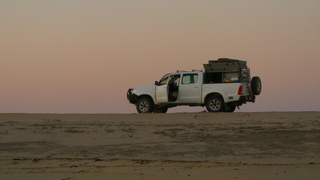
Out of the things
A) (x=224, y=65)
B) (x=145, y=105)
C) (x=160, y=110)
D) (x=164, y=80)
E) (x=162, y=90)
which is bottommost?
(x=160, y=110)

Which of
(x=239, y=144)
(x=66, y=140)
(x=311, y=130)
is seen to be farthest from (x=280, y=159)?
(x=66, y=140)

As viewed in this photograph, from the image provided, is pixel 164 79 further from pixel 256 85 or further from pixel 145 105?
pixel 256 85

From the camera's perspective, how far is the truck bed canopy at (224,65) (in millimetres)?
22906

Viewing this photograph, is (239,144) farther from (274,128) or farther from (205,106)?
(205,106)

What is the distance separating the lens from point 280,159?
10078 millimetres

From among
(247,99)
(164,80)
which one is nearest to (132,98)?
(164,80)

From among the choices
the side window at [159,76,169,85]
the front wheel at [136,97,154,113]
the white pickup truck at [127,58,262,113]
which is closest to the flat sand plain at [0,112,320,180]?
the white pickup truck at [127,58,262,113]

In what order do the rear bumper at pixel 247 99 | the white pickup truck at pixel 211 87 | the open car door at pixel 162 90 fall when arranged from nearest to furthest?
the rear bumper at pixel 247 99 < the white pickup truck at pixel 211 87 < the open car door at pixel 162 90

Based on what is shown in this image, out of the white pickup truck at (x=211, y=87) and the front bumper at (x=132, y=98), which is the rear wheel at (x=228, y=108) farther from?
the front bumper at (x=132, y=98)

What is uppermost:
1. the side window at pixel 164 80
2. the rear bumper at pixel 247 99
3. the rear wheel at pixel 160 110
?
the side window at pixel 164 80

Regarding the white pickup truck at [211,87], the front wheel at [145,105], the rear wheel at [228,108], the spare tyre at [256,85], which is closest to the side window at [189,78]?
the white pickup truck at [211,87]

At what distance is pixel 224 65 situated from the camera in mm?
23094

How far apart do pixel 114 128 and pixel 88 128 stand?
68cm

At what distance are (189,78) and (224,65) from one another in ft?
4.95
